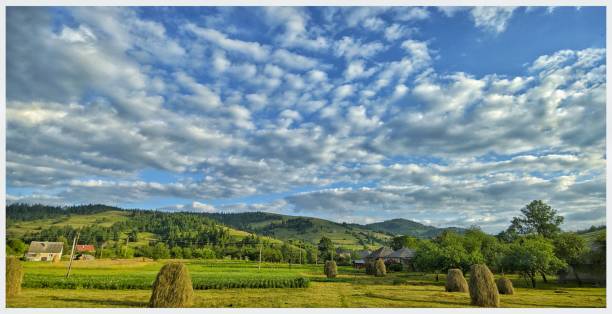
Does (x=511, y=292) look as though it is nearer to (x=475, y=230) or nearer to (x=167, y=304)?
(x=167, y=304)

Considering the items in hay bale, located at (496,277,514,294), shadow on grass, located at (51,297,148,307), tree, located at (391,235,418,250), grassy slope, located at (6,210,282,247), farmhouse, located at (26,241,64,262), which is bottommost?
shadow on grass, located at (51,297,148,307)

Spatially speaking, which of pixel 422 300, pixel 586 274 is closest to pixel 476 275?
pixel 422 300

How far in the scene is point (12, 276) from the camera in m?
22.0

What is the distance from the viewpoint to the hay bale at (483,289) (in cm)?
2155

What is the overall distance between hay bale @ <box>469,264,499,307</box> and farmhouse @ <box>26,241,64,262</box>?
94.4 meters

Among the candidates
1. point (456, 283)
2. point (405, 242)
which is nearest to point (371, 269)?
point (456, 283)

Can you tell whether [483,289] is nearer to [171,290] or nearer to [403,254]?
[171,290]

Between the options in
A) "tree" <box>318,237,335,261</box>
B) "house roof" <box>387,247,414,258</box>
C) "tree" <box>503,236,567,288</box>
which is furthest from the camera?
"tree" <box>318,237,335,261</box>

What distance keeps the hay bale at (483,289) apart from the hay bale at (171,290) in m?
16.2

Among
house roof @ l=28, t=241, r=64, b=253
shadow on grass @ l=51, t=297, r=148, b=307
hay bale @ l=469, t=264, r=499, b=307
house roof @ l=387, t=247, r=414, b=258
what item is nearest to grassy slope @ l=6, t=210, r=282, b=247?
house roof @ l=28, t=241, r=64, b=253

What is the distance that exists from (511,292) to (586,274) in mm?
17362

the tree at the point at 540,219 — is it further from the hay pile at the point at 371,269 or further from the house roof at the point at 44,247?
the house roof at the point at 44,247

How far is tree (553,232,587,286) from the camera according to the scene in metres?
38.7

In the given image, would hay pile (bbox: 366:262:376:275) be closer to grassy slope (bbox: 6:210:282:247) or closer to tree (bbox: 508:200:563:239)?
tree (bbox: 508:200:563:239)
